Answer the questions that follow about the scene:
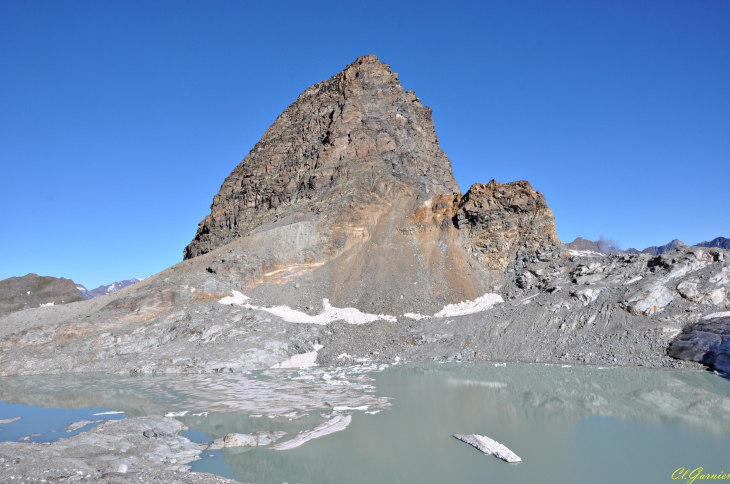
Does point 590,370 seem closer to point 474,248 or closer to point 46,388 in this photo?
point 474,248

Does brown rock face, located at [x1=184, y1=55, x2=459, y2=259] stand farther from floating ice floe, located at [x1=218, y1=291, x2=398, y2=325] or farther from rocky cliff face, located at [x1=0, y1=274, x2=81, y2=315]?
rocky cliff face, located at [x1=0, y1=274, x2=81, y2=315]

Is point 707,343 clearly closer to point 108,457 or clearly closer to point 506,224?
A: point 506,224

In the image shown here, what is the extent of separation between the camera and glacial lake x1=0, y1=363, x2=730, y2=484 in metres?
10.5

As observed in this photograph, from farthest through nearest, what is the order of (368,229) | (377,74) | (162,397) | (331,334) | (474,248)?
(377,74), (368,229), (474,248), (331,334), (162,397)

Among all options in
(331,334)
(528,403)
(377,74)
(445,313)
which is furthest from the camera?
(377,74)

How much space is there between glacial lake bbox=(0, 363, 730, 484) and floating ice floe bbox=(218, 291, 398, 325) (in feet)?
26.6

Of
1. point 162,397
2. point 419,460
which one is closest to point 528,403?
point 419,460

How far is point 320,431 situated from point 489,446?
17.1ft

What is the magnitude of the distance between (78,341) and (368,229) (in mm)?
26657

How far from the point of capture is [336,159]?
5325 cm

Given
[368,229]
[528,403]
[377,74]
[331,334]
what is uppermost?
[377,74]

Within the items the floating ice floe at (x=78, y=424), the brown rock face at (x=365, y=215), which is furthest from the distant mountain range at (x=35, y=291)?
the floating ice floe at (x=78, y=424)

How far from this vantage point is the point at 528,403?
17.0 metres
